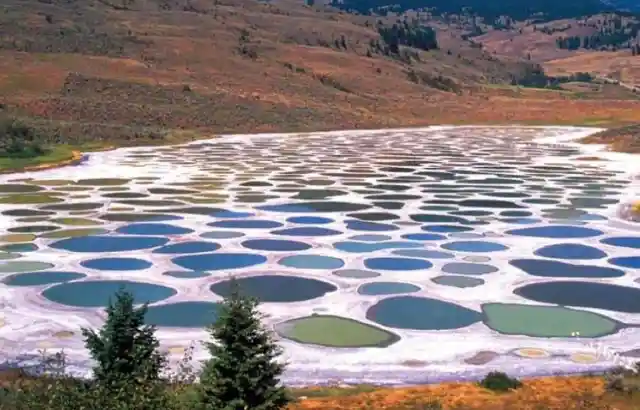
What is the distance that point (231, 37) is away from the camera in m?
143

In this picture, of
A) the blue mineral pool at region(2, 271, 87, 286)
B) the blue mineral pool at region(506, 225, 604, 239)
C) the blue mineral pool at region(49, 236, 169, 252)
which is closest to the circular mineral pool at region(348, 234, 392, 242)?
the blue mineral pool at region(506, 225, 604, 239)

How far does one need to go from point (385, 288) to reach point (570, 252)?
942cm

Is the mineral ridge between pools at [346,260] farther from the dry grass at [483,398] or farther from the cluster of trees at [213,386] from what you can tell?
the cluster of trees at [213,386]

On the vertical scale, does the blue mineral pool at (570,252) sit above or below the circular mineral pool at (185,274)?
below

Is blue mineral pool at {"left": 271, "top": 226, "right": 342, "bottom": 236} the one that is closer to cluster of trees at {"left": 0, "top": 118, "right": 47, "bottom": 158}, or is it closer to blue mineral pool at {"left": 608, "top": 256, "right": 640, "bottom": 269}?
blue mineral pool at {"left": 608, "top": 256, "right": 640, "bottom": 269}

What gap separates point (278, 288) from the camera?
1020 inches

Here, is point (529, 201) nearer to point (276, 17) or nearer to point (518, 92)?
point (518, 92)

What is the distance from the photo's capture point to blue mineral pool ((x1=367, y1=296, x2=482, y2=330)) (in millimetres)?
22531

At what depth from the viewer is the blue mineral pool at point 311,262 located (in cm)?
2895

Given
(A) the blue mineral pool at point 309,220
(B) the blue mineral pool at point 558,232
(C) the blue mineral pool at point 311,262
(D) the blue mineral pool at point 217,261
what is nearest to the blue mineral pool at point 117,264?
(D) the blue mineral pool at point 217,261

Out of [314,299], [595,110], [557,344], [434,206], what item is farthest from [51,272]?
[595,110]

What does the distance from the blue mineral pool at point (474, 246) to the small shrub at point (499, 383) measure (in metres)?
14.3

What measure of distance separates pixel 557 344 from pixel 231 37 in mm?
127506

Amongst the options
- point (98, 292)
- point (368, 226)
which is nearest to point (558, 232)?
point (368, 226)
